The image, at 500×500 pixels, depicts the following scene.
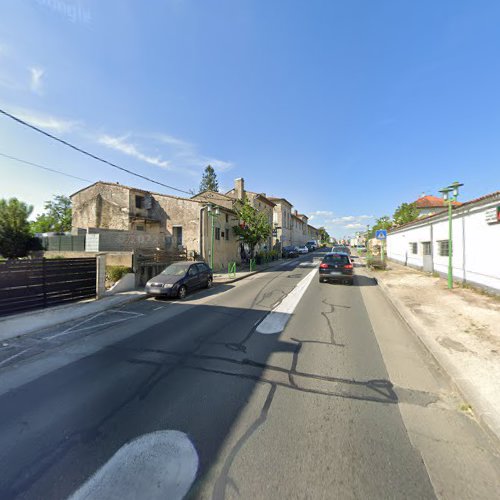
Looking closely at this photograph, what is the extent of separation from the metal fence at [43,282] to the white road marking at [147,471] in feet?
27.2

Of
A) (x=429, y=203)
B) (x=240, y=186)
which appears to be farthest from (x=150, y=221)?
(x=429, y=203)

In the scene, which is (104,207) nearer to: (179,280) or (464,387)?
(179,280)

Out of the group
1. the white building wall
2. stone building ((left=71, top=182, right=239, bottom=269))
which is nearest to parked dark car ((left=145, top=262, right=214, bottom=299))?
stone building ((left=71, top=182, right=239, bottom=269))

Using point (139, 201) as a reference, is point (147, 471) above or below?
below

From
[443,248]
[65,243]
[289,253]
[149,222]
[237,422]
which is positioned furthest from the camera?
[289,253]

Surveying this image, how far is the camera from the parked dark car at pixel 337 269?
12.7 meters

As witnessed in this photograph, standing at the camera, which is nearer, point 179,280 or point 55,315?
point 55,315

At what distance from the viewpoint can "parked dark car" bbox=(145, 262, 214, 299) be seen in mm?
9875

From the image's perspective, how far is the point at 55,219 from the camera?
43.7 meters

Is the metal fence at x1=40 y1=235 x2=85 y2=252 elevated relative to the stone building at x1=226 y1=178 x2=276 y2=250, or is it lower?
lower

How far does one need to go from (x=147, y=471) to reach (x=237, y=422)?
1035mm

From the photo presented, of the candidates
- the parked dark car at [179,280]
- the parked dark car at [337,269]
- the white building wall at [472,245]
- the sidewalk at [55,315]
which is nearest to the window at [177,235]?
the parked dark car at [179,280]

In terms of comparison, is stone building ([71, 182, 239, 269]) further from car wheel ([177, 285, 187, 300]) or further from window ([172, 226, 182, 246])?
car wheel ([177, 285, 187, 300])

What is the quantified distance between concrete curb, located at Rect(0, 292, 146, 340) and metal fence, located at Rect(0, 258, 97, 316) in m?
0.40
